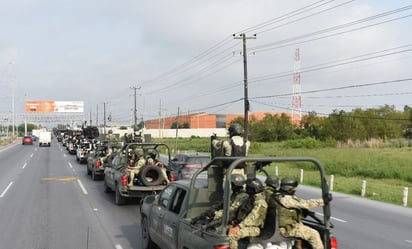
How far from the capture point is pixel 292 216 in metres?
5.58

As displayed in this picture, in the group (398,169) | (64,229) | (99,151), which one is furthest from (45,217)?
(398,169)

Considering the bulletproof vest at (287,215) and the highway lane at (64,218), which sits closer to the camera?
the bulletproof vest at (287,215)

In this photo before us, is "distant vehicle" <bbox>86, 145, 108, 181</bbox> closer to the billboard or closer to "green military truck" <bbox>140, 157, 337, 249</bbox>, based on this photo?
"green military truck" <bbox>140, 157, 337, 249</bbox>

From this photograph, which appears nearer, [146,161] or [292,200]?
[292,200]

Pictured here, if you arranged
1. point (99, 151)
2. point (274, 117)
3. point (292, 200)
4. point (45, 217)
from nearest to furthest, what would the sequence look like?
point (292, 200)
point (45, 217)
point (99, 151)
point (274, 117)

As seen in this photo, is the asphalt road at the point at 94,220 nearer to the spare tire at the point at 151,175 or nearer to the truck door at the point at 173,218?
the spare tire at the point at 151,175

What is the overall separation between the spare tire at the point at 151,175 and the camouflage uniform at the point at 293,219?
29.9 feet

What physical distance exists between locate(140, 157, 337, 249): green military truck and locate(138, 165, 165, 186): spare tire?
17.1 ft

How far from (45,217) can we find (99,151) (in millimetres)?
12328

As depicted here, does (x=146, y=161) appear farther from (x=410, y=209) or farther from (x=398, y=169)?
(x=398, y=169)

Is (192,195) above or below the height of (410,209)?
above

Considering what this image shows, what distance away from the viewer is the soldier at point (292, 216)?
556cm

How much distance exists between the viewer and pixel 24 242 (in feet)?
31.5

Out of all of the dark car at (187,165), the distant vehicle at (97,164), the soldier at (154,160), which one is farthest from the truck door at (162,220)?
the distant vehicle at (97,164)
